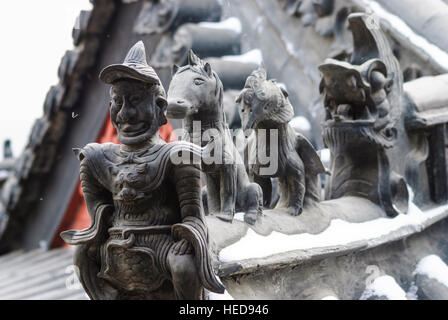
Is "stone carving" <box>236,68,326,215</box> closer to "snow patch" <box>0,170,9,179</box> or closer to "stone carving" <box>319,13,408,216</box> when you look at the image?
"stone carving" <box>319,13,408,216</box>

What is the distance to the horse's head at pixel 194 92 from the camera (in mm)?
3533

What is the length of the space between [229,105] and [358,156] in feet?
4.92

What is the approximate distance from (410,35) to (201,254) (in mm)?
3891

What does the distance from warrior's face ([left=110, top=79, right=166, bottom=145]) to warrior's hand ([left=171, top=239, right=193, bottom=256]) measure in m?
0.41

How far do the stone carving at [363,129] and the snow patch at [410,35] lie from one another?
1.10m

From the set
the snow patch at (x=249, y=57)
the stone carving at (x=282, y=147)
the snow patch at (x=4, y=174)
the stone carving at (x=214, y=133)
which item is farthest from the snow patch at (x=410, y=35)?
the snow patch at (x=4, y=174)

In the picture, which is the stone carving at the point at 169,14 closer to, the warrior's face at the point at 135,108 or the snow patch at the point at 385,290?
the snow patch at the point at 385,290

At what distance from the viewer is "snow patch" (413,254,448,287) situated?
189 inches

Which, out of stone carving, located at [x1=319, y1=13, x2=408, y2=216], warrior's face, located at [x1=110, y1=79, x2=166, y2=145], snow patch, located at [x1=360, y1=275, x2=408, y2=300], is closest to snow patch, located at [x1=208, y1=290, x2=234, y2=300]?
warrior's face, located at [x1=110, y1=79, x2=166, y2=145]

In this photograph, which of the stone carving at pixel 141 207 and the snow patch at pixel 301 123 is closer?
the stone carving at pixel 141 207

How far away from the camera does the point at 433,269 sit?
4.87m

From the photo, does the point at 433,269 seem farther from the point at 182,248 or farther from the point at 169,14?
the point at 169,14

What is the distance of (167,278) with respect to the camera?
3.19 m

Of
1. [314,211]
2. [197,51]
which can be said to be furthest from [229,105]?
[314,211]
